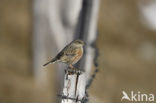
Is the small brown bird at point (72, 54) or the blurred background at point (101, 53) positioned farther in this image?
the blurred background at point (101, 53)

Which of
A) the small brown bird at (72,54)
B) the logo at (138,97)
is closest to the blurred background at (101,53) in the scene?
the logo at (138,97)

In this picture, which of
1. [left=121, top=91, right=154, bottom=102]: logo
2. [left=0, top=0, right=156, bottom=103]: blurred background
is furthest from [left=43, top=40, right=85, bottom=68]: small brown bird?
[left=121, top=91, right=154, bottom=102]: logo

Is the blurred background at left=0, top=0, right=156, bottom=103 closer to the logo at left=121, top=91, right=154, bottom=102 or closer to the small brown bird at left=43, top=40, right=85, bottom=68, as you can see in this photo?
the logo at left=121, top=91, right=154, bottom=102

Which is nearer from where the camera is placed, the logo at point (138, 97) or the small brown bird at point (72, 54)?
the small brown bird at point (72, 54)

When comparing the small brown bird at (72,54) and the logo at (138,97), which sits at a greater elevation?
the small brown bird at (72,54)

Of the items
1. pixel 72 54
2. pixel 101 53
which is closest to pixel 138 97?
pixel 101 53

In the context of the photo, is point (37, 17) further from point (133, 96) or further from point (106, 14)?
point (133, 96)

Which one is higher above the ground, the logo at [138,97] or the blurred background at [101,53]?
the blurred background at [101,53]

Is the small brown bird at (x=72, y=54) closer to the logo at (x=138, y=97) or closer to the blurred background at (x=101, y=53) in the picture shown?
the blurred background at (x=101, y=53)
